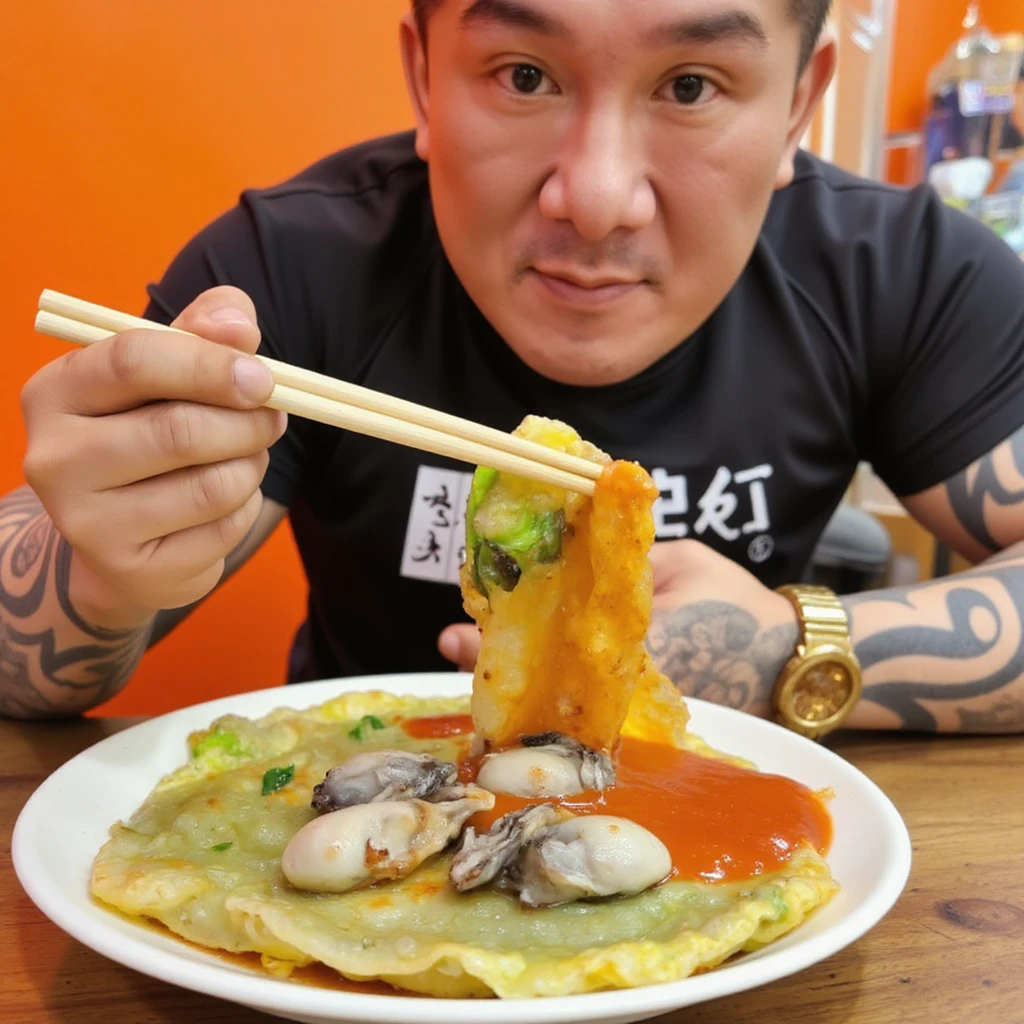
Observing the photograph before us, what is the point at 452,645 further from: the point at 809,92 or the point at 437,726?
the point at 809,92

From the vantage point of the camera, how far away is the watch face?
1.76 m

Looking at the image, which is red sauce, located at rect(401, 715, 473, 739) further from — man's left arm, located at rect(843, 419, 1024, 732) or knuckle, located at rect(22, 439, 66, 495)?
man's left arm, located at rect(843, 419, 1024, 732)

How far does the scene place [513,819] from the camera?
1031mm

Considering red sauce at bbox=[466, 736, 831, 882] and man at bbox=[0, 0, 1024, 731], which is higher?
man at bbox=[0, 0, 1024, 731]

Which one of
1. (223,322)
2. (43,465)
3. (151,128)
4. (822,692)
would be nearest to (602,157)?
(223,322)

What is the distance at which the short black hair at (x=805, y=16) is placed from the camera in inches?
64.0

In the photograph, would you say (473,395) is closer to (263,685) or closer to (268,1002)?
(268,1002)

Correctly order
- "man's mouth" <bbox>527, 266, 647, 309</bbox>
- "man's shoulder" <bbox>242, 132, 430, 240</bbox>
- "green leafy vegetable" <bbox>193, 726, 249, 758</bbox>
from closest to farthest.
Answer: "green leafy vegetable" <bbox>193, 726, 249, 758</bbox>
"man's mouth" <bbox>527, 266, 647, 309</bbox>
"man's shoulder" <bbox>242, 132, 430, 240</bbox>

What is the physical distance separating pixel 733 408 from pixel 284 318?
1087 millimetres

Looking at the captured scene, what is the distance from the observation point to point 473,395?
2260 millimetres

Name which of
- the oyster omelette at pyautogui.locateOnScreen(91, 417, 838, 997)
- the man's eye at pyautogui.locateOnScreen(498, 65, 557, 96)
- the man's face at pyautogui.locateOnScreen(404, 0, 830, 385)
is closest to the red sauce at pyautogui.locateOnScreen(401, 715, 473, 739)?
the oyster omelette at pyautogui.locateOnScreen(91, 417, 838, 997)

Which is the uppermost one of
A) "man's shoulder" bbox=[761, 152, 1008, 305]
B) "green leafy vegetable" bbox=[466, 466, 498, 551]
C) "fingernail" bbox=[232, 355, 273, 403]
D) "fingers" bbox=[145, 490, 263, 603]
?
"man's shoulder" bbox=[761, 152, 1008, 305]

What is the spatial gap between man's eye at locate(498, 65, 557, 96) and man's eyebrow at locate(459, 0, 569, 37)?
3.3 inches

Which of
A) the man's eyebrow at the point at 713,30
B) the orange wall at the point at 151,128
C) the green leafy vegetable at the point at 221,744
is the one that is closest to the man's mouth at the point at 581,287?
the man's eyebrow at the point at 713,30
